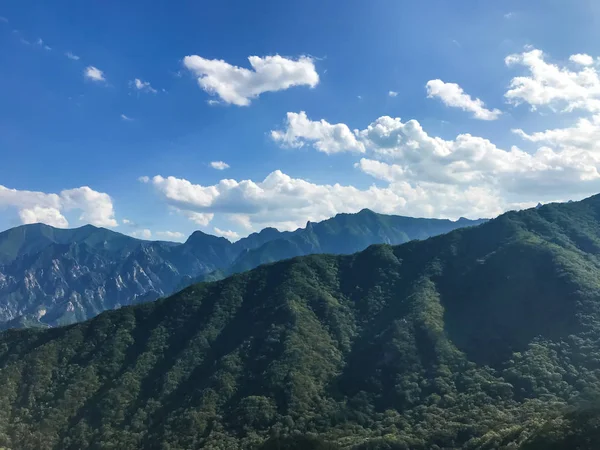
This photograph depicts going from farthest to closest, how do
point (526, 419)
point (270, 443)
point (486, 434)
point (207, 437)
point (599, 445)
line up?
point (207, 437), point (270, 443), point (526, 419), point (486, 434), point (599, 445)

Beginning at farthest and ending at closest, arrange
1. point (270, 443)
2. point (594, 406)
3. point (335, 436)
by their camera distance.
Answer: point (335, 436), point (270, 443), point (594, 406)

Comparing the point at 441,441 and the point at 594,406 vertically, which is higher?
the point at 594,406

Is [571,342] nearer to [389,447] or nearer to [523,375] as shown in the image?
[523,375]

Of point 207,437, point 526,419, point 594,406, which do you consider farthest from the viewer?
point 207,437

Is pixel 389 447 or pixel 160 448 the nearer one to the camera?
pixel 389 447

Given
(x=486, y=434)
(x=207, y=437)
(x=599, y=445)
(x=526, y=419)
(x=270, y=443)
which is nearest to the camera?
(x=599, y=445)

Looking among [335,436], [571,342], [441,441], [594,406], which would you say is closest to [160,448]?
[335,436]

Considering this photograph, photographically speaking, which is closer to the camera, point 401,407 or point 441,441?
point 441,441

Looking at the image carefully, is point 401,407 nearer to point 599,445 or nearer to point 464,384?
point 464,384

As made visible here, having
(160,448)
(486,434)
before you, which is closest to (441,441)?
(486,434)
